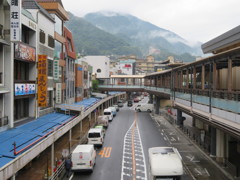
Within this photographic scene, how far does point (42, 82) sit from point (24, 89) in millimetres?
2604

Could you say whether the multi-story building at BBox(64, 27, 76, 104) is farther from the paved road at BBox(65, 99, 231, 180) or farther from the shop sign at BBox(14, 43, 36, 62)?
the shop sign at BBox(14, 43, 36, 62)

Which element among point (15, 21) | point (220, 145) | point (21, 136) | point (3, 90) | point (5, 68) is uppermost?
point (15, 21)

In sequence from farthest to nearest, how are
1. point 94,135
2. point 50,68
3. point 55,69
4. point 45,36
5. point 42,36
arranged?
point 55,69 < point 50,68 < point 94,135 < point 45,36 < point 42,36

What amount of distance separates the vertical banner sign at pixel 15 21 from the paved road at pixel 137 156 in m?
12.0

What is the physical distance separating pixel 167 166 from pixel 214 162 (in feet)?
30.1

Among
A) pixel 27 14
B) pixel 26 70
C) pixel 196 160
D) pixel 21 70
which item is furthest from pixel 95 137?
pixel 27 14

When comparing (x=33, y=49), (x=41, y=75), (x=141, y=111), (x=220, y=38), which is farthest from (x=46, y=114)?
(x=141, y=111)

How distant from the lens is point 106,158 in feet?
81.5

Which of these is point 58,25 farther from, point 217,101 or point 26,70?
point 217,101

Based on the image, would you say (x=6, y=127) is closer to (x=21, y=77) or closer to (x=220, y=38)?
(x=21, y=77)

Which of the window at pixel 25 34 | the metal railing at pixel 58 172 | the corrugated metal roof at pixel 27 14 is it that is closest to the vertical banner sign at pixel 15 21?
the corrugated metal roof at pixel 27 14

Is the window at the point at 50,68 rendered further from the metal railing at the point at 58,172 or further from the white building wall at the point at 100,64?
the white building wall at the point at 100,64

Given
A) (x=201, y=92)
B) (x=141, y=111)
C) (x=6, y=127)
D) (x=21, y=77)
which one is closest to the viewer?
(x=6, y=127)

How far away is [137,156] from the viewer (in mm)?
25250
